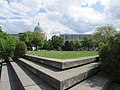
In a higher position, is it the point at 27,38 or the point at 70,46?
the point at 27,38

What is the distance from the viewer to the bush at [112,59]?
6.07m

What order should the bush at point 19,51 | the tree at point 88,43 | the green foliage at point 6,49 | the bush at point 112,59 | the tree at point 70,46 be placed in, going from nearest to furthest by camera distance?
the bush at point 112,59 < the bush at point 19,51 < the green foliage at point 6,49 < the tree at point 88,43 < the tree at point 70,46

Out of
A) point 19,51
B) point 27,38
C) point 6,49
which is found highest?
point 27,38

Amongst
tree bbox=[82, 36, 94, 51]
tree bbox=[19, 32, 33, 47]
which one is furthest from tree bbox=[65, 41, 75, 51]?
tree bbox=[19, 32, 33, 47]

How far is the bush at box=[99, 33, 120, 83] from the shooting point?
6.07 m

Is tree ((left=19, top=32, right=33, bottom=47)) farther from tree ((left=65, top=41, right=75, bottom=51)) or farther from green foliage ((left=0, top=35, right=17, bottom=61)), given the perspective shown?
green foliage ((left=0, top=35, right=17, bottom=61))

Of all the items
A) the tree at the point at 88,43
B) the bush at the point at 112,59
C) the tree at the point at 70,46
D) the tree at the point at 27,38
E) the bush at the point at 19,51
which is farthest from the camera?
the tree at the point at 70,46

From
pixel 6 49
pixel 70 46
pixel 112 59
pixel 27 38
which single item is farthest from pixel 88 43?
pixel 112 59

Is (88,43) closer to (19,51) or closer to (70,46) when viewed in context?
(70,46)

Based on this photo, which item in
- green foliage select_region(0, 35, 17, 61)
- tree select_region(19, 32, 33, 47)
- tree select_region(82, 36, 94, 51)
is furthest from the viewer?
tree select_region(82, 36, 94, 51)

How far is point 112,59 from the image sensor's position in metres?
6.20

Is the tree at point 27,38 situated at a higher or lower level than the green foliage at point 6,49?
higher

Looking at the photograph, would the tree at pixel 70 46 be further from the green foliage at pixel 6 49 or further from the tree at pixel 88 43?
the green foliage at pixel 6 49

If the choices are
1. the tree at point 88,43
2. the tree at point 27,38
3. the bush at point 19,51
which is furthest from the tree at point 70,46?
the bush at point 19,51
